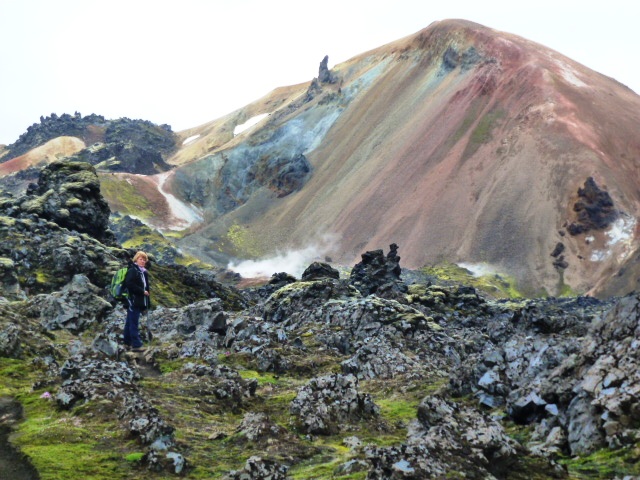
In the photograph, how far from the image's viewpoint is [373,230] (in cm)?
16075

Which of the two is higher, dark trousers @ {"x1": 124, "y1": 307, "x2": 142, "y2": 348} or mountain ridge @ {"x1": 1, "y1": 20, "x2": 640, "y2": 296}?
mountain ridge @ {"x1": 1, "y1": 20, "x2": 640, "y2": 296}

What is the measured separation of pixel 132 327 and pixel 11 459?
1107cm

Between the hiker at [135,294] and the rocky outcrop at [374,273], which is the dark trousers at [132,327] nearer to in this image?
the hiker at [135,294]

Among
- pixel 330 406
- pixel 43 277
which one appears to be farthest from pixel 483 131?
pixel 330 406

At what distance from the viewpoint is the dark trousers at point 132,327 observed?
71.8 feet

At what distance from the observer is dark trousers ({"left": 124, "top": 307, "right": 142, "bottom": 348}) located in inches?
862

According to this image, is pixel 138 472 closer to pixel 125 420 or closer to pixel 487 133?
pixel 125 420

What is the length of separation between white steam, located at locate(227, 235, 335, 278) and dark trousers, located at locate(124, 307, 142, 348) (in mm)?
127422

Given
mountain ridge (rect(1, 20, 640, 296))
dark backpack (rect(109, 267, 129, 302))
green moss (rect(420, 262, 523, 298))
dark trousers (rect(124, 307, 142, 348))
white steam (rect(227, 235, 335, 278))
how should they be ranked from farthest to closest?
1. white steam (rect(227, 235, 335, 278))
2. mountain ridge (rect(1, 20, 640, 296))
3. green moss (rect(420, 262, 523, 298))
4. dark trousers (rect(124, 307, 142, 348))
5. dark backpack (rect(109, 267, 129, 302))

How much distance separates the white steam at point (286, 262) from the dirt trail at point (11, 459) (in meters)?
136

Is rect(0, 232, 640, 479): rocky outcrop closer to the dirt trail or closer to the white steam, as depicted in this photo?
the dirt trail

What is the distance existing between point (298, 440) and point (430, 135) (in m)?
177

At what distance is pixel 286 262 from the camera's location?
527 ft

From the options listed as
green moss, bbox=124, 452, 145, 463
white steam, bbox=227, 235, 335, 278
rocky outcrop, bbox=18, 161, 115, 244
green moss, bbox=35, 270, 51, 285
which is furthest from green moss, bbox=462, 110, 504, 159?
green moss, bbox=124, 452, 145, 463
